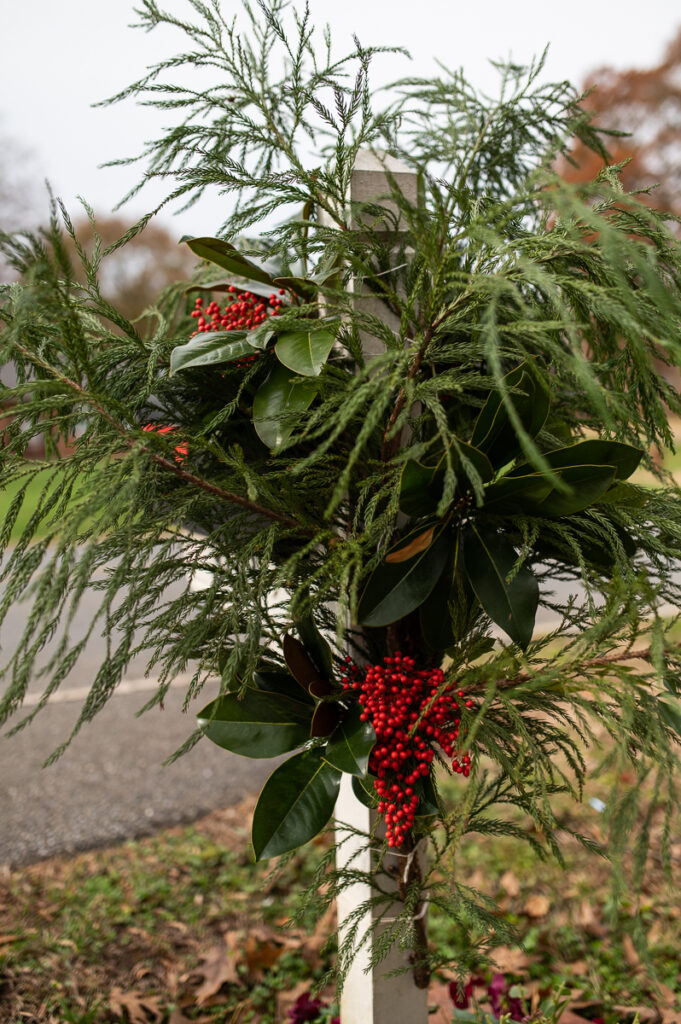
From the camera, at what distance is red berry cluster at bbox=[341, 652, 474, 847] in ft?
3.11

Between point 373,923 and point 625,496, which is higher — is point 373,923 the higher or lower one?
the lower one

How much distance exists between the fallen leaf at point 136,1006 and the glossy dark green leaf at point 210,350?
1.76 metres

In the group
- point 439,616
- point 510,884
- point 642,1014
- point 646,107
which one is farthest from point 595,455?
point 646,107

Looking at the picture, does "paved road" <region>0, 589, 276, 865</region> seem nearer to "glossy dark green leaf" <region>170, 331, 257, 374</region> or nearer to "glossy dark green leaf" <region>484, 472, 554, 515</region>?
"glossy dark green leaf" <region>170, 331, 257, 374</region>

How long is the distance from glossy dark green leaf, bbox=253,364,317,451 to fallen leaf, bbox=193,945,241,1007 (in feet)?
5.79

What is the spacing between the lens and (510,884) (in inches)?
101

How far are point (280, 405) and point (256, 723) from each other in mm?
450

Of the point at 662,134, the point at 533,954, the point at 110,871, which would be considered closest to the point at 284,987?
the point at 533,954

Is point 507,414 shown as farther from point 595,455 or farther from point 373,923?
point 373,923

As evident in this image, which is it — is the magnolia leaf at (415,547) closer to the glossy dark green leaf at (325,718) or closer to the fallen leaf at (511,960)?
the glossy dark green leaf at (325,718)

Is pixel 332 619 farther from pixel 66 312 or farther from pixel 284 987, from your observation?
pixel 284 987

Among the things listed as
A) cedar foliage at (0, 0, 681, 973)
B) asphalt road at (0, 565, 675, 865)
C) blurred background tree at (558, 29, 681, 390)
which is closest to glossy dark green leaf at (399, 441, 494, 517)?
cedar foliage at (0, 0, 681, 973)

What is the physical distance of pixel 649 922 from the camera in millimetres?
2342

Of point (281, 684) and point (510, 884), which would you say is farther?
point (510, 884)
